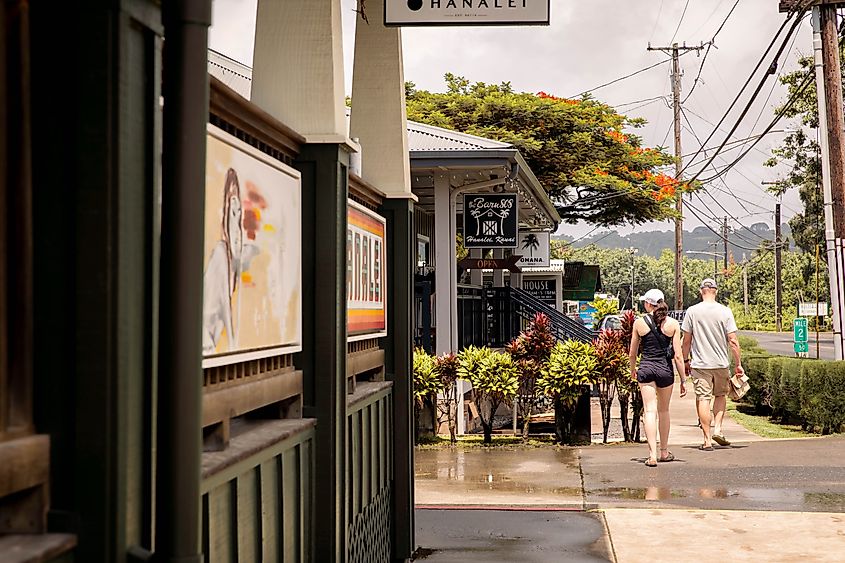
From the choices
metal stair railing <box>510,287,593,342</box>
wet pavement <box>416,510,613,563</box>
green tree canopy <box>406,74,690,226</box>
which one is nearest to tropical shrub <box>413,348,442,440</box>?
wet pavement <box>416,510,613,563</box>

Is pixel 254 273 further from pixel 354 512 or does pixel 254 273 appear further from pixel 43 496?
pixel 354 512

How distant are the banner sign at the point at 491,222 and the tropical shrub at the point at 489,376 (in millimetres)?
5086

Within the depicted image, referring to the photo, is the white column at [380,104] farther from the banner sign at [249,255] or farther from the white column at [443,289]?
the white column at [443,289]

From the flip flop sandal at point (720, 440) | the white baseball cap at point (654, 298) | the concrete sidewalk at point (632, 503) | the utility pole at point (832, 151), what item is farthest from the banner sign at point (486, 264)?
the white baseball cap at point (654, 298)

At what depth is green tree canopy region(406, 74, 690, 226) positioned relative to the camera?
36281 millimetres

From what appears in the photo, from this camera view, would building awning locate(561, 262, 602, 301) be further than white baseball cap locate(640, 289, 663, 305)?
Yes

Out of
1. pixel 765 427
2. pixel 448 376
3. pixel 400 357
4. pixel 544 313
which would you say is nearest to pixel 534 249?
pixel 544 313

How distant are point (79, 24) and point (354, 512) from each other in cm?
401

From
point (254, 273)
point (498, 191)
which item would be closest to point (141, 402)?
point (254, 273)

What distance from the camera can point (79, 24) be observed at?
2.45 m

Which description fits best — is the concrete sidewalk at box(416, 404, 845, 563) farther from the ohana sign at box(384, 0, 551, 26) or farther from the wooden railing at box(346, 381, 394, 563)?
the ohana sign at box(384, 0, 551, 26)

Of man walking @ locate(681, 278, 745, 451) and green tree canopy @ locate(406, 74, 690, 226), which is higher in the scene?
green tree canopy @ locate(406, 74, 690, 226)

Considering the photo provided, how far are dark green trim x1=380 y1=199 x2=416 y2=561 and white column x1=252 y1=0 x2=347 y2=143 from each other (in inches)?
96.9

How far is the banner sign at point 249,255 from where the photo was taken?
3666 mm
